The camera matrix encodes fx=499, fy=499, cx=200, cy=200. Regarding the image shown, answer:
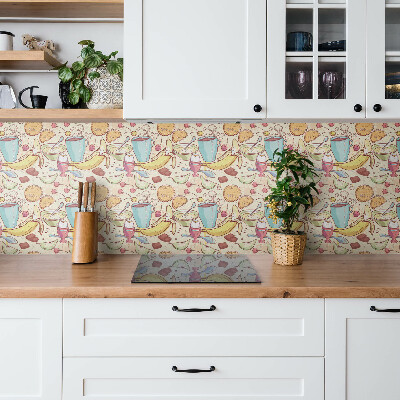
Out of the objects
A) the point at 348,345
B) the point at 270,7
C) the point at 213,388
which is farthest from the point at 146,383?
the point at 270,7

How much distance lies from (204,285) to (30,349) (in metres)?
0.68

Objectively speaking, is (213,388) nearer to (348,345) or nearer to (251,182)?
(348,345)

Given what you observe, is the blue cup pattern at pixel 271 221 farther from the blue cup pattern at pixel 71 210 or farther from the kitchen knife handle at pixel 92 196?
the blue cup pattern at pixel 71 210

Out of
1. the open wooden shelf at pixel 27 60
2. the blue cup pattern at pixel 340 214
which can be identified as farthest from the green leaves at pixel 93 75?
the blue cup pattern at pixel 340 214

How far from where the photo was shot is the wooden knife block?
2.25m

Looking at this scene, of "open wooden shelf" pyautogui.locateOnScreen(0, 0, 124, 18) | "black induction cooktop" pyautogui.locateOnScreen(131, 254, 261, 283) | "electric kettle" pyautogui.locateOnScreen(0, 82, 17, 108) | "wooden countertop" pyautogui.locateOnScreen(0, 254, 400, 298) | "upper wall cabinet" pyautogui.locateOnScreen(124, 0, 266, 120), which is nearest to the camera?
"wooden countertop" pyautogui.locateOnScreen(0, 254, 400, 298)

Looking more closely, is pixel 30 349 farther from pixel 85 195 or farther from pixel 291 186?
pixel 291 186

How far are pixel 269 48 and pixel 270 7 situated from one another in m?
0.17

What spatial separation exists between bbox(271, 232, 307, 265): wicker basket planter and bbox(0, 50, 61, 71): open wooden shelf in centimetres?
131

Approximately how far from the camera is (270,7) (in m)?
2.08

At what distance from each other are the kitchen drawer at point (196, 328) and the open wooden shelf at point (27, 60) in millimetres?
1094

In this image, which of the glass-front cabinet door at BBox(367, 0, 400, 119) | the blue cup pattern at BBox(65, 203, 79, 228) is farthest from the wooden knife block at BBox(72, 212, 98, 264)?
the glass-front cabinet door at BBox(367, 0, 400, 119)

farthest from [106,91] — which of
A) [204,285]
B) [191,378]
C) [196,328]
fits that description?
[191,378]

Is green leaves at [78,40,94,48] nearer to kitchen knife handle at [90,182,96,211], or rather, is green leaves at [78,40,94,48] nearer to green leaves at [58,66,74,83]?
green leaves at [58,66,74,83]
